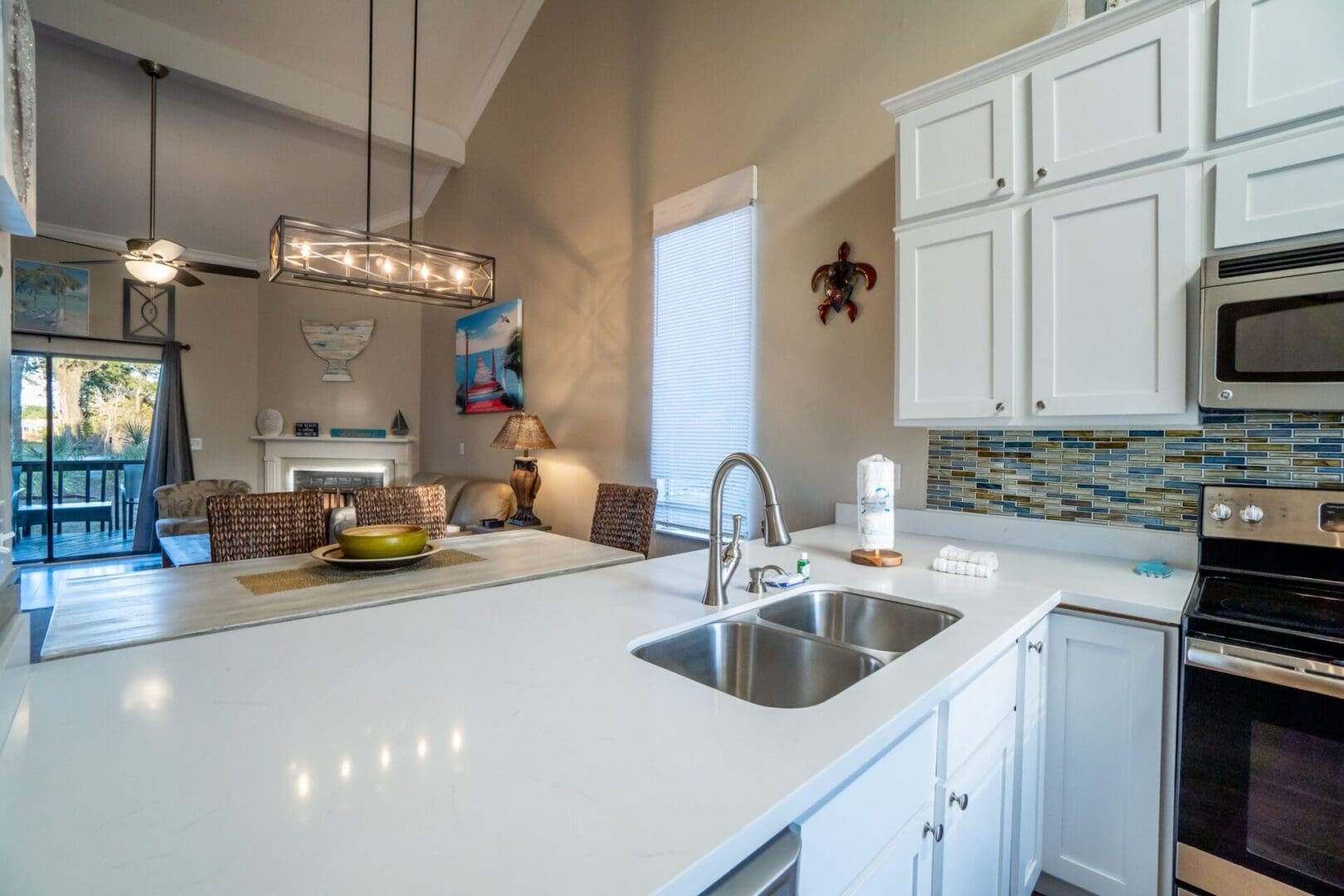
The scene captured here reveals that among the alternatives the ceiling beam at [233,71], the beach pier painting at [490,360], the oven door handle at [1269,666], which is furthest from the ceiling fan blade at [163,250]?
the oven door handle at [1269,666]

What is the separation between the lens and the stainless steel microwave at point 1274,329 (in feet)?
4.35

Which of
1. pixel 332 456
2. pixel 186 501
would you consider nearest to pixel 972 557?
pixel 186 501

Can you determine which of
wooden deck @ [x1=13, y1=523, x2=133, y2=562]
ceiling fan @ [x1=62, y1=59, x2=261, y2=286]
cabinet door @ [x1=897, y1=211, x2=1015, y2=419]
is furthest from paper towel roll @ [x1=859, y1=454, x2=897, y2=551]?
wooden deck @ [x1=13, y1=523, x2=133, y2=562]

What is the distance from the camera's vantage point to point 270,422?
618 cm

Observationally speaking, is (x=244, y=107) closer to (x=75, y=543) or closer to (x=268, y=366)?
(x=268, y=366)

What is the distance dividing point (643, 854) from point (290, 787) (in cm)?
39

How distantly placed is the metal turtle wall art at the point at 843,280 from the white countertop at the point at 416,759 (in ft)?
5.50

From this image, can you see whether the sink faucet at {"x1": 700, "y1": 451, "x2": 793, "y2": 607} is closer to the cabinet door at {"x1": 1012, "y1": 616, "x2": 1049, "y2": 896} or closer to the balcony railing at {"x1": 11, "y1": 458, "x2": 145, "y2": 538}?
the cabinet door at {"x1": 1012, "y1": 616, "x2": 1049, "y2": 896}

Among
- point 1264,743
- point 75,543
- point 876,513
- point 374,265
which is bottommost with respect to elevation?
point 75,543

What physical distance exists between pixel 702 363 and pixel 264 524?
2.08 metres

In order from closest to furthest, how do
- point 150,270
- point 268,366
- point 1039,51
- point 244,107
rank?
point 1039,51 → point 150,270 → point 244,107 → point 268,366

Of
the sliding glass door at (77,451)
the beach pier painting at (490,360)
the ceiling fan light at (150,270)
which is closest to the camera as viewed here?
the ceiling fan light at (150,270)

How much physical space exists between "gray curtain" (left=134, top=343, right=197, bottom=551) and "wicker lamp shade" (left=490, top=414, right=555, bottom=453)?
3.85 meters

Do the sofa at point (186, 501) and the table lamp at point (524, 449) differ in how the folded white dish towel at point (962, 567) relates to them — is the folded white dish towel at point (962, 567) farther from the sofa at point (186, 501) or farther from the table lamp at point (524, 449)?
the sofa at point (186, 501)
